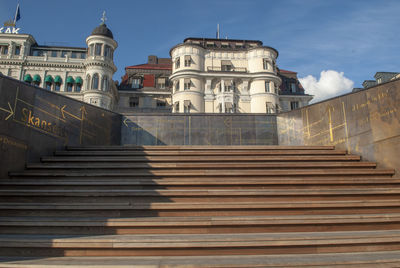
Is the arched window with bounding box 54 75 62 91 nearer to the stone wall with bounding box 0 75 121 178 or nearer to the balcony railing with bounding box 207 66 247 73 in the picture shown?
the balcony railing with bounding box 207 66 247 73

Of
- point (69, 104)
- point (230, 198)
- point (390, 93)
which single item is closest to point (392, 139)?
point (390, 93)

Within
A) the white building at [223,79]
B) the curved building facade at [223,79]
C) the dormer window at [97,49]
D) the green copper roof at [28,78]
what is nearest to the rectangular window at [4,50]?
the green copper roof at [28,78]

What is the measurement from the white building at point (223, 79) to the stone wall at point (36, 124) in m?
38.2

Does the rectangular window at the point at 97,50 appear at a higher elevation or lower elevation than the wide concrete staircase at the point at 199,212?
higher

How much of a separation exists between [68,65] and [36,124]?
50700 millimetres

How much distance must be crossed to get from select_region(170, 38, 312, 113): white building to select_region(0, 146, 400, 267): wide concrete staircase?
4256 centimetres

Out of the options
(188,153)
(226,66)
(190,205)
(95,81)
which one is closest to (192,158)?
(188,153)

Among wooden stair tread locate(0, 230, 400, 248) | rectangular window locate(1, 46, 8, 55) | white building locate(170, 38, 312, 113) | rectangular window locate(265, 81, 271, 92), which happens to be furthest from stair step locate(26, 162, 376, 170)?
rectangular window locate(1, 46, 8, 55)

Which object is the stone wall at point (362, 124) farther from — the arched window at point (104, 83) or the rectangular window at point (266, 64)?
the arched window at point (104, 83)

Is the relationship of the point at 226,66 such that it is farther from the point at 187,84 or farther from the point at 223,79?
the point at 187,84

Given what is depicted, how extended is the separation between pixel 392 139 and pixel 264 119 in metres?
8.51

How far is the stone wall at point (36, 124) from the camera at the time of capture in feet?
33.0

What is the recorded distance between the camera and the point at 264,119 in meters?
19.0

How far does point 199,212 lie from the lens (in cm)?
783
